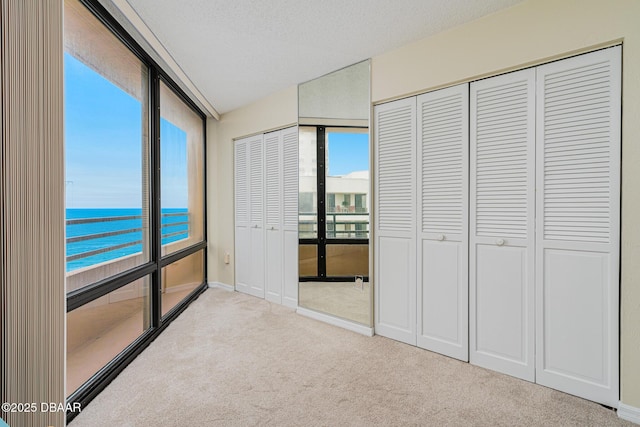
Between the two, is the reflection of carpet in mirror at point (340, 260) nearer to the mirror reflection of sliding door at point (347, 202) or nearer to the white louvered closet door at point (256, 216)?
the mirror reflection of sliding door at point (347, 202)

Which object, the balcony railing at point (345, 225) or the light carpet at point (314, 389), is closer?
the light carpet at point (314, 389)

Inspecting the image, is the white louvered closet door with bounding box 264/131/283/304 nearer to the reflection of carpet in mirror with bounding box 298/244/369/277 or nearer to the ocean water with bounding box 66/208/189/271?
the reflection of carpet in mirror with bounding box 298/244/369/277

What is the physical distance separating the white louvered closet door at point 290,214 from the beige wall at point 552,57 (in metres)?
1.20

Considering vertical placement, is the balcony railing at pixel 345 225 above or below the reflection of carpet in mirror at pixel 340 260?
above

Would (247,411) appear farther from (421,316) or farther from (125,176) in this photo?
(125,176)

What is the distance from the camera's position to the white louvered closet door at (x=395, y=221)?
2.86 m

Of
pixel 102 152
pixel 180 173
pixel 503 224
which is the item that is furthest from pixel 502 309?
pixel 180 173

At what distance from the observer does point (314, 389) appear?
7.13 feet

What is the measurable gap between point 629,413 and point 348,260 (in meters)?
2.11

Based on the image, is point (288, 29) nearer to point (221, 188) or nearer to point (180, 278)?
point (221, 188)

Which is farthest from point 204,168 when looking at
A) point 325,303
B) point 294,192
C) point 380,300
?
point 380,300

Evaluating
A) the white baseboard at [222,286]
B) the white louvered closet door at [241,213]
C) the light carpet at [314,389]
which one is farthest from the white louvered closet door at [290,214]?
the white baseboard at [222,286]

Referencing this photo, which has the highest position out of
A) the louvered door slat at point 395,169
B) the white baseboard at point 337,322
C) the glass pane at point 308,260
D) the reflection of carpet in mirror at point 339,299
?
the louvered door slat at point 395,169

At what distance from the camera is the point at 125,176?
8.46 feet
